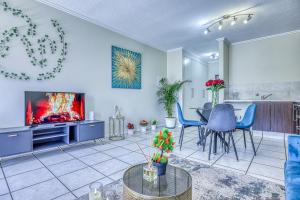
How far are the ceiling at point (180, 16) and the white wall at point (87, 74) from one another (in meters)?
0.24

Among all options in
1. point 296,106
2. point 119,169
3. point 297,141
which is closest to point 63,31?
point 119,169

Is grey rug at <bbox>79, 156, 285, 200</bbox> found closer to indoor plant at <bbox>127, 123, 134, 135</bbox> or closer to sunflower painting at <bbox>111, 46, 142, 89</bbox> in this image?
indoor plant at <bbox>127, 123, 134, 135</bbox>

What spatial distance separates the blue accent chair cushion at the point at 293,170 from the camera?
1.09 metres

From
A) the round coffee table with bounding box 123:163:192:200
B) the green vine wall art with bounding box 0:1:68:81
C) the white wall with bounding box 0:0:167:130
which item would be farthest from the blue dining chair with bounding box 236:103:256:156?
the green vine wall art with bounding box 0:1:68:81

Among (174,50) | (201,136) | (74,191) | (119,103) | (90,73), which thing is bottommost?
(74,191)

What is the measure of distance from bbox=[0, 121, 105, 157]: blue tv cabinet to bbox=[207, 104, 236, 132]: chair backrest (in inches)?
91.3

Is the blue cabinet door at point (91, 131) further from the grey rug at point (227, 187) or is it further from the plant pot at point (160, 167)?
the plant pot at point (160, 167)

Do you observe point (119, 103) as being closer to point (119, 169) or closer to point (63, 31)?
point (63, 31)

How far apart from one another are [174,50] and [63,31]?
3.95 metres

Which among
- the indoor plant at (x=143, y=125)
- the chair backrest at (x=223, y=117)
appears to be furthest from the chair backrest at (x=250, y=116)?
the indoor plant at (x=143, y=125)

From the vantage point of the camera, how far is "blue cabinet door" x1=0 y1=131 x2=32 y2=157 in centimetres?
239

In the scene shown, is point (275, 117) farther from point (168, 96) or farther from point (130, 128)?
point (130, 128)

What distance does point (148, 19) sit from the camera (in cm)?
391

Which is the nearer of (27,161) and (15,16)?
(27,161)
